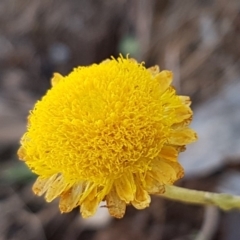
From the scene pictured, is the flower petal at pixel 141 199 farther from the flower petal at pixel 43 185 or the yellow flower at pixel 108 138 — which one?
the flower petal at pixel 43 185

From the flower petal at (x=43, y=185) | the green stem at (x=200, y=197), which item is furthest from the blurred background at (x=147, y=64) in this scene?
the flower petal at (x=43, y=185)

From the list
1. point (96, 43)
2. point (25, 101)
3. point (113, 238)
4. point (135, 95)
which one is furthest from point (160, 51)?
point (135, 95)

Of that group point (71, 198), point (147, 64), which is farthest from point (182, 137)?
point (147, 64)

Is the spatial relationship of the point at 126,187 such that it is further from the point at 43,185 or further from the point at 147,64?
the point at 147,64

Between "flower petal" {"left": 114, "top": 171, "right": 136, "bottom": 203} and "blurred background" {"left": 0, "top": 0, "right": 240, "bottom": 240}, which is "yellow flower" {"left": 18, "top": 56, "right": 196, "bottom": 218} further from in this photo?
"blurred background" {"left": 0, "top": 0, "right": 240, "bottom": 240}

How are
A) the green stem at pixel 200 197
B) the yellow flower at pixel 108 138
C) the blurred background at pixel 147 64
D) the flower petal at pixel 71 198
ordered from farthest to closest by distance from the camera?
Answer: the blurred background at pixel 147 64 → the green stem at pixel 200 197 → the flower petal at pixel 71 198 → the yellow flower at pixel 108 138

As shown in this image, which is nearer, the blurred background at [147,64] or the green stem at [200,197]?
the green stem at [200,197]
